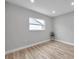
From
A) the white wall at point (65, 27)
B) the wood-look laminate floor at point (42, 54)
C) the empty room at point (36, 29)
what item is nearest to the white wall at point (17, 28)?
the empty room at point (36, 29)

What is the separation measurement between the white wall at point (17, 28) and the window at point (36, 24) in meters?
0.31

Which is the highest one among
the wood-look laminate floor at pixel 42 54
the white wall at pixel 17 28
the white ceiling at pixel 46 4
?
the white ceiling at pixel 46 4

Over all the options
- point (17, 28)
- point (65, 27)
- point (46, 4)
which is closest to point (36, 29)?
point (17, 28)

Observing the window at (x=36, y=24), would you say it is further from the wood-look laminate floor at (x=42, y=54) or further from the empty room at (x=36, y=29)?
the wood-look laminate floor at (x=42, y=54)

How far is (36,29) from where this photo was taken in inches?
153

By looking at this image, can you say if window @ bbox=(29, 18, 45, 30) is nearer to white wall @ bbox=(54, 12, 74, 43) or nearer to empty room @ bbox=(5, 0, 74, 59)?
empty room @ bbox=(5, 0, 74, 59)

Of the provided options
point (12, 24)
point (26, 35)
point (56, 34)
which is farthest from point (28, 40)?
point (56, 34)

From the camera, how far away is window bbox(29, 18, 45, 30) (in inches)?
140

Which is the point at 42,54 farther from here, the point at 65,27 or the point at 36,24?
the point at 65,27

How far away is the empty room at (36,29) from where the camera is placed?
2.40m

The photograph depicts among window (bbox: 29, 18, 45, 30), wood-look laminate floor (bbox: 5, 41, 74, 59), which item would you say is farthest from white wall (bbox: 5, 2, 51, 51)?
wood-look laminate floor (bbox: 5, 41, 74, 59)

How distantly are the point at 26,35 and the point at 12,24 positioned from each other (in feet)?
3.44

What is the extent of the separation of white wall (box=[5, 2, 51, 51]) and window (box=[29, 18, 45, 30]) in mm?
314

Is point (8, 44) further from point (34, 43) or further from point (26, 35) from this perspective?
point (34, 43)
